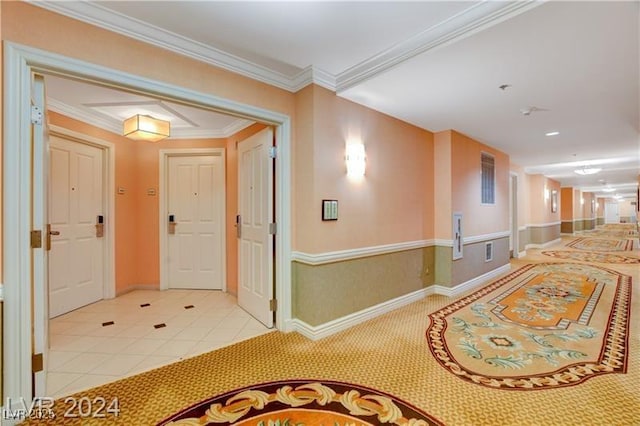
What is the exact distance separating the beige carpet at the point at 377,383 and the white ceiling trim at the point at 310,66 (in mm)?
2438

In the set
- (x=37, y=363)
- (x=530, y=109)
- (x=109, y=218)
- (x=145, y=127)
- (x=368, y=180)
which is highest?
(x=530, y=109)

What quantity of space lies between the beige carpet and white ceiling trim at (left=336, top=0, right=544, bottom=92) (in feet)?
7.99

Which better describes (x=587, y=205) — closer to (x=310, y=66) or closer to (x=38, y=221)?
(x=310, y=66)

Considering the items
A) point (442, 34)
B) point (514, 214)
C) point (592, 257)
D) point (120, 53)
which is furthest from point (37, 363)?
point (592, 257)

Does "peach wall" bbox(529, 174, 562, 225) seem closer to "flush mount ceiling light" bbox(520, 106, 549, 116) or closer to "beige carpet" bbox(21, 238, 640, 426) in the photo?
"flush mount ceiling light" bbox(520, 106, 549, 116)

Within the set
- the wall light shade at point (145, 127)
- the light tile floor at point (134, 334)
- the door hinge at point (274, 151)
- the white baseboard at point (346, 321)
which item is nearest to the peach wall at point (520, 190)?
the white baseboard at point (346, 321)

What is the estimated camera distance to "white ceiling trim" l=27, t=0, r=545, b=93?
179cm

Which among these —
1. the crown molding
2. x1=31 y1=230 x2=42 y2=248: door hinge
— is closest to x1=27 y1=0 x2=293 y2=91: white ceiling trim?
x1=31 y1=230 x2=42 y2=248: door hinge

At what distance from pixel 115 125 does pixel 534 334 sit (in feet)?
18.5

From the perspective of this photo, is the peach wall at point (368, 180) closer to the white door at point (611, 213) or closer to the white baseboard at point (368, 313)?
the white baseboard at point (368, 313)

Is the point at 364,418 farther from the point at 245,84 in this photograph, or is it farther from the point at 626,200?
the point at 626,200

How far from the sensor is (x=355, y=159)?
304 cm

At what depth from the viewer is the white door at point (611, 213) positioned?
23.5 meters

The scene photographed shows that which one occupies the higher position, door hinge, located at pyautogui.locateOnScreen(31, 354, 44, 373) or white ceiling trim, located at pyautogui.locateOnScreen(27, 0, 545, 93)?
white ceiling trim, located at pyautogui.locateOnScreen(27, 0, 545, 93)
